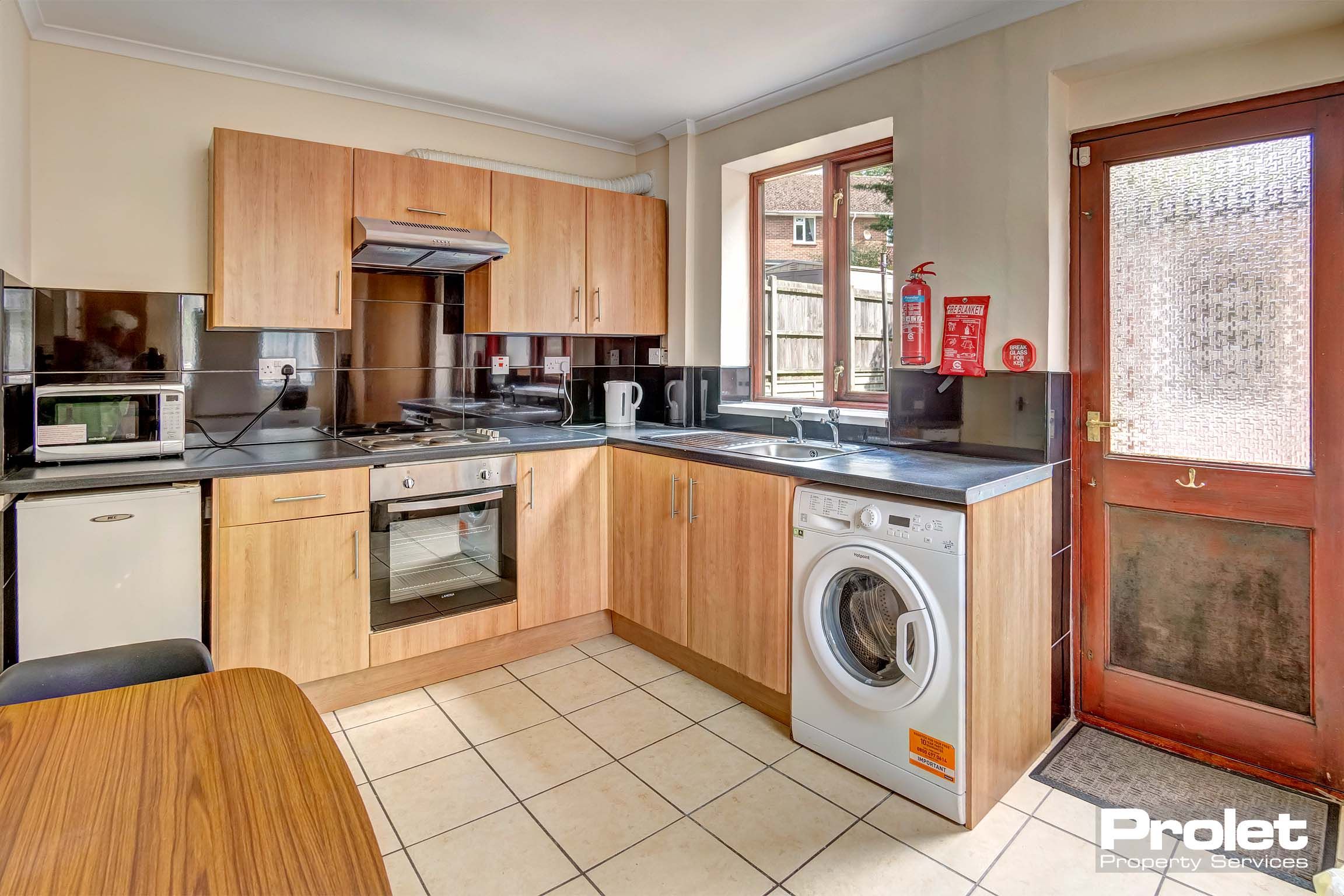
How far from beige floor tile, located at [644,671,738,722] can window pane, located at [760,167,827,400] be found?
4.78 ft

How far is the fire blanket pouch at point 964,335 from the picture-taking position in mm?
2602

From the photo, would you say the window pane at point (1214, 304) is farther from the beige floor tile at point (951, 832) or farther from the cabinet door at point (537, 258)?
the cabinet door at point (537, 258)

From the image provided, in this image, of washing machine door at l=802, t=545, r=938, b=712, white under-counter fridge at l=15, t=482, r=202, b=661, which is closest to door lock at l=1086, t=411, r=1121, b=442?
washing machine door at l=802, t=545, r=938, b=712

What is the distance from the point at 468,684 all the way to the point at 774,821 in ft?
4.66

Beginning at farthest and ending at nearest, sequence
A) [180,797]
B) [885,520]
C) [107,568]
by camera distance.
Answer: [107,568] → [885,520] → [180,797]

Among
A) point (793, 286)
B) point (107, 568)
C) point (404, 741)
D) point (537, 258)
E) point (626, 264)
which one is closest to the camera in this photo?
point (107, 568)

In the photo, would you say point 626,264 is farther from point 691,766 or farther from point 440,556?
point 691,766

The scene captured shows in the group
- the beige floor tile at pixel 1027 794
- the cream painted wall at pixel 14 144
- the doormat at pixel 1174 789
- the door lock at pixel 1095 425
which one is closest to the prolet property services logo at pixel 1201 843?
the doormat at pixel 1174 789

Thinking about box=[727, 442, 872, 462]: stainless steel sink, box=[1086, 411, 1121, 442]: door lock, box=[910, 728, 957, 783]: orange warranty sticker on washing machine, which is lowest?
box=[910, 728, 957, 783]: orange warranty sticker on washing machine

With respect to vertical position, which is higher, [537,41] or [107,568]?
[537,41]

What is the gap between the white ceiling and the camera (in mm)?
2484

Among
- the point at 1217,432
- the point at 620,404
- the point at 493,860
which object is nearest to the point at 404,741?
the point at 493,860

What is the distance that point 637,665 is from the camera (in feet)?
10.2

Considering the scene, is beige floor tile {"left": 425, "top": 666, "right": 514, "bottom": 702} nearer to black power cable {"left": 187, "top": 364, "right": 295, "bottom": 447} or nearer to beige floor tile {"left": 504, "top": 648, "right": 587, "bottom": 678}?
beige floor tile {"left": 504, "top": 648, "right": 587, "bottom": 678}
